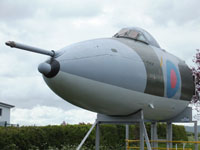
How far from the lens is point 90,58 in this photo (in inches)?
286

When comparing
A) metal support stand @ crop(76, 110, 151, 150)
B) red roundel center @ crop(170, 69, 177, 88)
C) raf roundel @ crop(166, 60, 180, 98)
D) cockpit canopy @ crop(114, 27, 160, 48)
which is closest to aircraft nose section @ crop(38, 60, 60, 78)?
metal support stand @ crop(76, 110, 151, 150)

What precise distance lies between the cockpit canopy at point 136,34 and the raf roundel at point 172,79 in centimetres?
99

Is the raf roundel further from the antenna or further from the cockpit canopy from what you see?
the antenna

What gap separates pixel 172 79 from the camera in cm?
942

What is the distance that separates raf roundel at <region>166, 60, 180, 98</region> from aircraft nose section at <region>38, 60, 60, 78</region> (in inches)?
145

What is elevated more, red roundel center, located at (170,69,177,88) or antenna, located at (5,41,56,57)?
antenna, located at (5,41,56,57)

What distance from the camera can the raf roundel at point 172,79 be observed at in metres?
9.27

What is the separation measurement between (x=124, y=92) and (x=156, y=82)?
1323 mm

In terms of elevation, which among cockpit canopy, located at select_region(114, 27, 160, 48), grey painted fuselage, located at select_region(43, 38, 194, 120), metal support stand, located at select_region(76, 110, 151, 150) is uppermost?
cockpit canopy, located at select_region(114, 27, 160, 48)

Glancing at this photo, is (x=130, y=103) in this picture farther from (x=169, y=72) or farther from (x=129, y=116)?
(x=169, y=72)

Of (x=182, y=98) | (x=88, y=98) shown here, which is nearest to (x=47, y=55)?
(x=88, y=98)

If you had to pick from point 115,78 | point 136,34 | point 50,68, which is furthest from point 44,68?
point 136,34

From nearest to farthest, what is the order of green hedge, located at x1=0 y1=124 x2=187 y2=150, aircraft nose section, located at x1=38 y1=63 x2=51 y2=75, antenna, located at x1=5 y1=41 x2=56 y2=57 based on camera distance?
antenna, located at x1=5 y1=41 x2=56 y2=57 → aircraft nose section, located at x1=38 y1=63 x2=51 y2=75 → green hedge, located at x1=0 y1=124 x2=187 y2=150

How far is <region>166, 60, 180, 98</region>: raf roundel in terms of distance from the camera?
9266mm
